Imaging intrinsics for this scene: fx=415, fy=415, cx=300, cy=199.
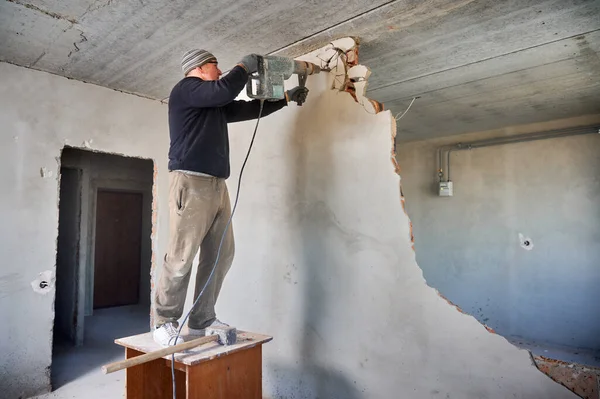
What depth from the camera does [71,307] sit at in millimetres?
4195

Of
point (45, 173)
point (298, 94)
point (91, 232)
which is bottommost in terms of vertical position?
point (91, 232)

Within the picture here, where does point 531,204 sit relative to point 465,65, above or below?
below

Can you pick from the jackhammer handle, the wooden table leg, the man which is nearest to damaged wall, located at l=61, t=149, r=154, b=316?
the wooden table leg

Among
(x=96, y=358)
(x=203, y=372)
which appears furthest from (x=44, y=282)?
(x=203, y=372)

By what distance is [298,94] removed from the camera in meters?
2.44

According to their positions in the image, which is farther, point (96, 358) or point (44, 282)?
point (96, 358)

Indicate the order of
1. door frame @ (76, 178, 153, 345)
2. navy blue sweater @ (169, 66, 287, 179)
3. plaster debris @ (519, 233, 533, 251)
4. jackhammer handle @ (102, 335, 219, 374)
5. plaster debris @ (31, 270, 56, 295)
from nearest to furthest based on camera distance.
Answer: jackhammer handle @ (102, 335, 219, 374)
navy blue sweater @ (169, 66, 287, 179)
plaster debris @ (31, 270, 56, 295)
door frame @ (76, 178, 153, 345)
plaster debris @ (519, 233, 533, 251)

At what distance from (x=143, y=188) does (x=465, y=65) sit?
179 inches

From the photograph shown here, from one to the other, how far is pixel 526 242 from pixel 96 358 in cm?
440

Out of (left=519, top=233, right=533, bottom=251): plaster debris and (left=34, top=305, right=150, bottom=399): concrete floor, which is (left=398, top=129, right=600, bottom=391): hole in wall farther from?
(left=34, top=305, right=150, bottom=399): concrete floor

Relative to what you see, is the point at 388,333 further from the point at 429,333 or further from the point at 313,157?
the point at 313,157

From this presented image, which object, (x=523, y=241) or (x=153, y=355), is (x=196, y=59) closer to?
(x=153, y=355)

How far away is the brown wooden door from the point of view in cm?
574

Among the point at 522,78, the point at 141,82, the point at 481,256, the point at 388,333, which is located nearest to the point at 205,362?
the point at 388,333
